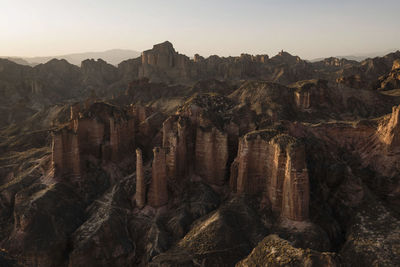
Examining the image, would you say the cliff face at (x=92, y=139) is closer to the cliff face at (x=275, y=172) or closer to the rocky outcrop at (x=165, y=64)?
the cliff face at (x=275, y=172)

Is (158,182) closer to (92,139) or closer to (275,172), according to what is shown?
(275,172)

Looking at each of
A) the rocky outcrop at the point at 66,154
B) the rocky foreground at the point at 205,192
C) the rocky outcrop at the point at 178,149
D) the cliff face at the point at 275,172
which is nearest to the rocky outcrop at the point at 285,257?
the rocky foreground at the point at 205,192

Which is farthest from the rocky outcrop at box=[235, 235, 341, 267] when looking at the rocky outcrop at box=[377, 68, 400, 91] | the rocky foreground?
the rocky outcrop at box=[377, 68, 400, 91]

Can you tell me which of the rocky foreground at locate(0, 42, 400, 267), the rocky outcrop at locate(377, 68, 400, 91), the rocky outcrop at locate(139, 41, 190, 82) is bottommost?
the rocky foreground at locate(0, 42, 400, 267)

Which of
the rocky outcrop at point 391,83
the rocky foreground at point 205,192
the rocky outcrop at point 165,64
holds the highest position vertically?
the rocky outcrop at point 165,64

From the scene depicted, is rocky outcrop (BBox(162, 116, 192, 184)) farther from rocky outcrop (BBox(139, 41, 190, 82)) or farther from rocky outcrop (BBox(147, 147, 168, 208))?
rocky outcrop (BBox(139, 41, 190, 82))

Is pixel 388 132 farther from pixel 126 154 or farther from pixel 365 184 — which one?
pixel 126 154
